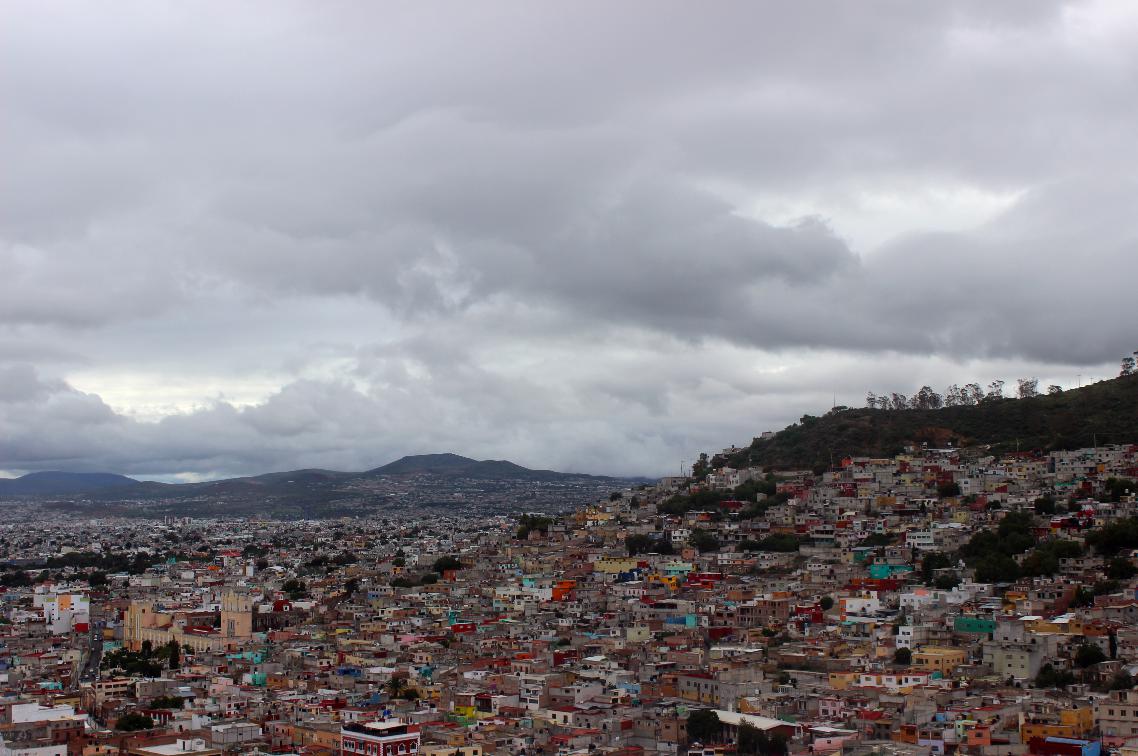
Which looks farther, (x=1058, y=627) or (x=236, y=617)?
(x=236, y=617)

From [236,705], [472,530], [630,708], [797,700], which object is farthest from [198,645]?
[472,530]

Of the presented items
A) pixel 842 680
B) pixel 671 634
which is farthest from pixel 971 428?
pixel 842 680

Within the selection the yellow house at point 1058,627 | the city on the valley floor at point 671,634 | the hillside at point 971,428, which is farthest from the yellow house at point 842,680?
the hillside at point 971,428

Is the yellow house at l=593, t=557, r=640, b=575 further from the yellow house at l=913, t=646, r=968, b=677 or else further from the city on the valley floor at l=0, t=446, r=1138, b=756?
the yellow house at l=913, t=646, r=968, b=677

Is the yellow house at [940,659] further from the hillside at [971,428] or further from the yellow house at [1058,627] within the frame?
the hillside at [971,428]

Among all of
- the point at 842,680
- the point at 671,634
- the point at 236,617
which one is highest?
the point at 236,617

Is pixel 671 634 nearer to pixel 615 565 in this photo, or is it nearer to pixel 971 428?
pixel 615 565

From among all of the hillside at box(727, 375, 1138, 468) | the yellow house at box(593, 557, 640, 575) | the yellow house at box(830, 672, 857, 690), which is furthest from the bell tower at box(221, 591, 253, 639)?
the hillside at box(727, 375, 1138, 468)
